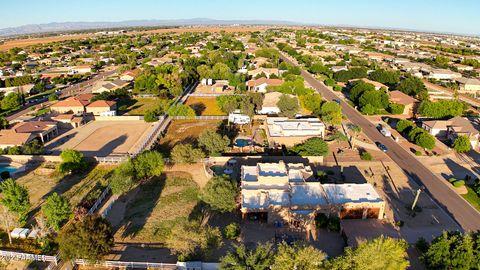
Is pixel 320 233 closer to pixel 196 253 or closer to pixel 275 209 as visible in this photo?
pixel 275 209

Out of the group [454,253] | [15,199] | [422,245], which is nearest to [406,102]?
[422,245]

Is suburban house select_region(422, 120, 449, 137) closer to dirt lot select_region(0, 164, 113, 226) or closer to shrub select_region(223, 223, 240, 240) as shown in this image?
shrub select_region(223, 223, 240, 240)

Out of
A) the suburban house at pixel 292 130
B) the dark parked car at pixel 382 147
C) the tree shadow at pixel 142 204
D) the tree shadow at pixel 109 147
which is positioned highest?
the suburban house at pixel 292 130

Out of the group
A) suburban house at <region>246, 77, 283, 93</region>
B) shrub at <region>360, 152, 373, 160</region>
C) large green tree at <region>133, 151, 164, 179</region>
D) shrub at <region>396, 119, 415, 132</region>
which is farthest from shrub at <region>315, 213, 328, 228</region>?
suburban house at <region>246, 77, 283, 93</region>

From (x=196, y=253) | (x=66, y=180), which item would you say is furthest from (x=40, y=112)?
(x=196, y=253)

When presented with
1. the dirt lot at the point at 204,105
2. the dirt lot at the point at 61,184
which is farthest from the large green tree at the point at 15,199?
the dirt lot at the point at 204,105

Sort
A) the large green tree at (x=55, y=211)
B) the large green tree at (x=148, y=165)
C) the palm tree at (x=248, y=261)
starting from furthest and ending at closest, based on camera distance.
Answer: the large green tree at (x=148, y=165), the large green tree at (x=55, y=211), the palm tree at (x=248, y=261)

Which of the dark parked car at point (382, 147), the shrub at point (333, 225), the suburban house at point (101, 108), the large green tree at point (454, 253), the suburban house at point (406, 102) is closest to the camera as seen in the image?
the large green tree at point (454, 253)

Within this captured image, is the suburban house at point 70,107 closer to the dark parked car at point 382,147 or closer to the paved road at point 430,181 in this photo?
the paved road at point 430,181
